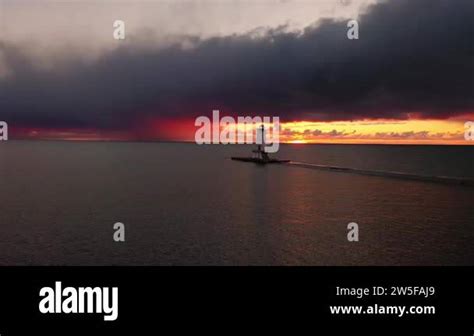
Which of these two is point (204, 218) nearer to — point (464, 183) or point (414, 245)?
point (414, 245)

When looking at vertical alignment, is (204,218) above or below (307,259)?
above

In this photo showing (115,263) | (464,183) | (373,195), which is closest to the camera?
(115,263)

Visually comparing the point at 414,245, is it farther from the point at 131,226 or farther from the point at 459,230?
the point at 131,226

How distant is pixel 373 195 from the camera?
59.7 meters

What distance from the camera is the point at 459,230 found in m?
34.8
